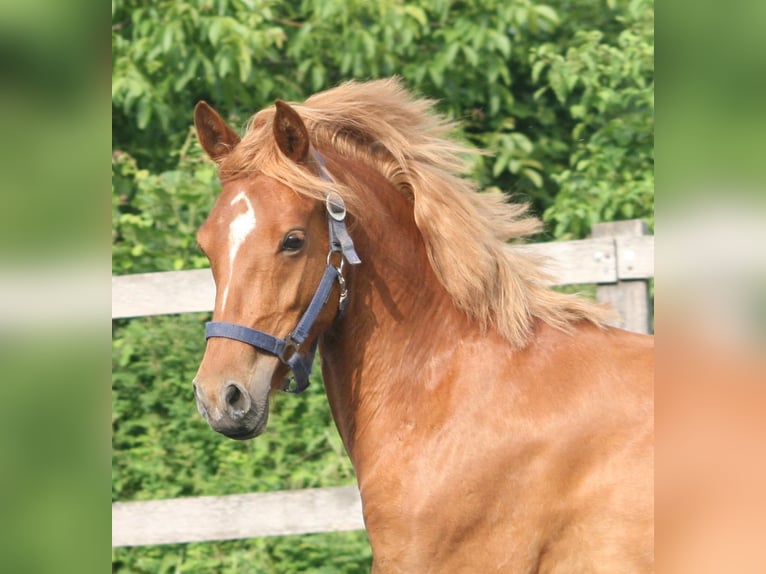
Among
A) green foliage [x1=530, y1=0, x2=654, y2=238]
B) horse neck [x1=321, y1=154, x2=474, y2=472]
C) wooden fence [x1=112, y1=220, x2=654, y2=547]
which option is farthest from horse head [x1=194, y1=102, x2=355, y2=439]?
green foliage [x1=530, y1=0, x2=654, y2=238]

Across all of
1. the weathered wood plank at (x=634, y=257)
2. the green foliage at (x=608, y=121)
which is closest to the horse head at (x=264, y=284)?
the weathered wood plank at (x=634, y=257)

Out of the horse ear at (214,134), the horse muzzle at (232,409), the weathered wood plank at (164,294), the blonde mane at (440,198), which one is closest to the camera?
the horse muzzle at (232,409)

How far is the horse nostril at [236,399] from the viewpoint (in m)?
2.30

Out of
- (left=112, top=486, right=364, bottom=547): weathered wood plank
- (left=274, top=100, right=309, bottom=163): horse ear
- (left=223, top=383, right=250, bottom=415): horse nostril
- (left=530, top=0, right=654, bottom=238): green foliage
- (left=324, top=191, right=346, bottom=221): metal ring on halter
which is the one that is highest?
(left=530, top=0, right=654, bottom=238): green foliage

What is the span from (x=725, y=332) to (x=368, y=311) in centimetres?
202

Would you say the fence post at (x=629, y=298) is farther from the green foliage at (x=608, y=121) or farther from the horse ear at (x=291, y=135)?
the horse ear at (x=291, y=135)

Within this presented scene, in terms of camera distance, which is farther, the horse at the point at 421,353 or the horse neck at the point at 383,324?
the horse neck at the point at 383,324

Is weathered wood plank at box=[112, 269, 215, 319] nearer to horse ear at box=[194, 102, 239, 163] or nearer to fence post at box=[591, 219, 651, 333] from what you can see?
horse ear at box=[194, 102, 239, 163]

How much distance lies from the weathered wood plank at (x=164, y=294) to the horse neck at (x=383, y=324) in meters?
1.93

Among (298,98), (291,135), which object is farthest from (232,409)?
(298,98)

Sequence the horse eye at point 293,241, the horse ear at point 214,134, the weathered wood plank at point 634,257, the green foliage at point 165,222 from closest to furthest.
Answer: the horse eye at point 293,241
the horse ear at point 214,134
the weathered wood plank at point 634,257
the green foliage at point 165,222

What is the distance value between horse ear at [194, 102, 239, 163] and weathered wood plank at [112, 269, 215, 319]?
1.77 m

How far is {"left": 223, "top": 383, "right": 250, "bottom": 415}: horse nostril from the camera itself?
2.30 metres

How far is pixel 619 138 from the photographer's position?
5.85 meters
